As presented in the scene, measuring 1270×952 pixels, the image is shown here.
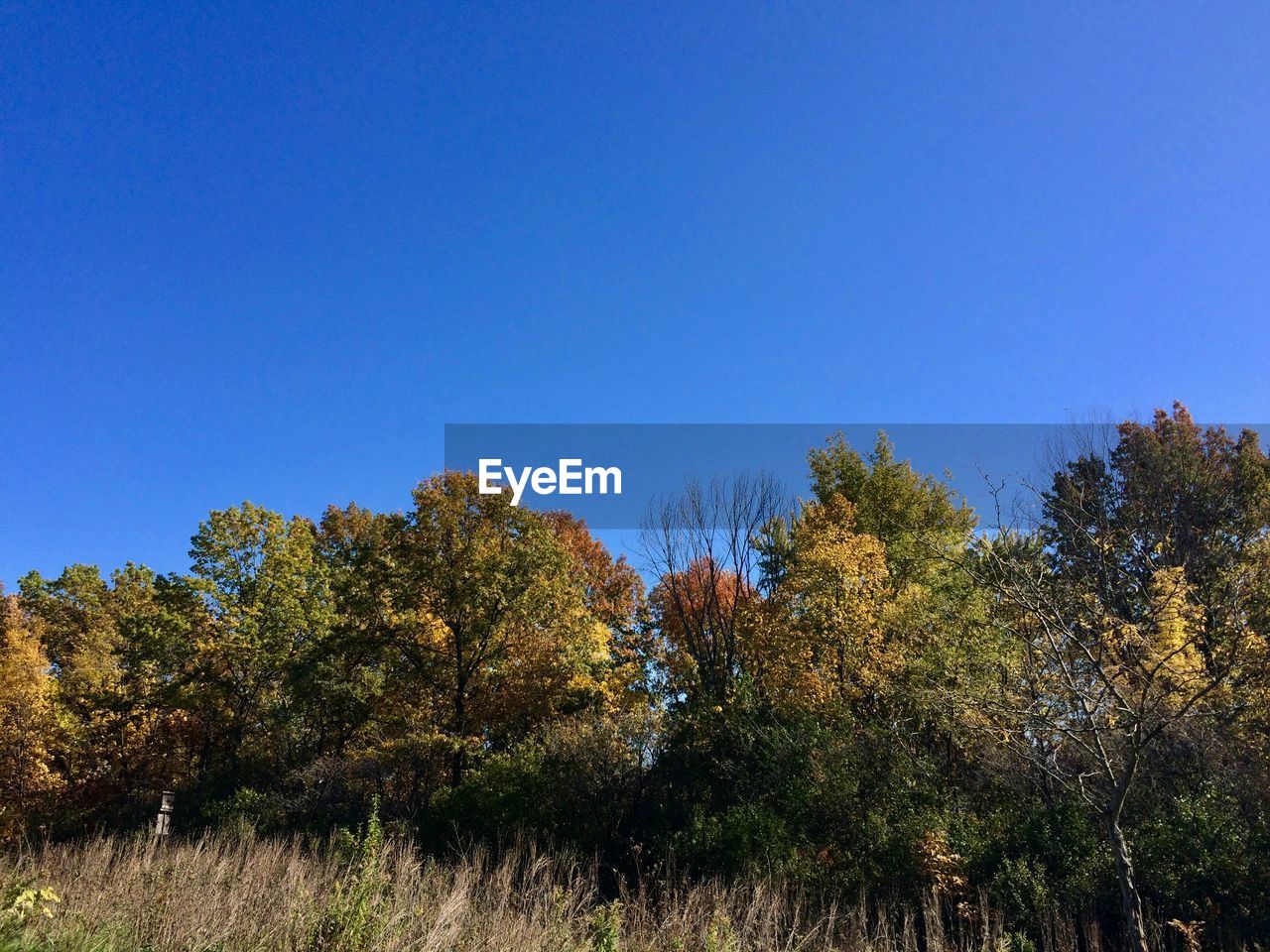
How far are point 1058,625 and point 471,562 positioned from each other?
16.5 meters

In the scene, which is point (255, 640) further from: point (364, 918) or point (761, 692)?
point (364, 918)

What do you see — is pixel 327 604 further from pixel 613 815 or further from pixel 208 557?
pixel 613 815

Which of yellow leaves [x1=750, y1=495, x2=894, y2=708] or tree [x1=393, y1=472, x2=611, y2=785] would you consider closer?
yellow leaves [x1=750, y1=495, x2=894, y2=708]

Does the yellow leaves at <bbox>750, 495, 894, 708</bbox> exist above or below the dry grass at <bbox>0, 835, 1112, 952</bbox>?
above

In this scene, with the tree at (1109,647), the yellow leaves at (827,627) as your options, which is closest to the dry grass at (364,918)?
the tree at (1109,647)

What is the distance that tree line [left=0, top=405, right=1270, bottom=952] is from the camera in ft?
35.1

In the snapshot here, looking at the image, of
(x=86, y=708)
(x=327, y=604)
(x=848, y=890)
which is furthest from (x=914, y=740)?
(x=86, y=708)

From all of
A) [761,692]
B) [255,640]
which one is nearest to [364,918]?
[761,692]

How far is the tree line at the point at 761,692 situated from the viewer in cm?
1069

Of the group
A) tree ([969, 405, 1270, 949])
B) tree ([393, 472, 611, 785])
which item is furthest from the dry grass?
tree ([393, 472, 611, 785])

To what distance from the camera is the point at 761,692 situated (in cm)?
1941

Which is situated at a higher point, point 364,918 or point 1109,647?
point 1109,647

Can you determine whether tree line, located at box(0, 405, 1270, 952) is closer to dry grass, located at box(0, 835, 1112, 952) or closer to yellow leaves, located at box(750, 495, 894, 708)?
yellow leaves, located at box(750, 495, 894, 708)

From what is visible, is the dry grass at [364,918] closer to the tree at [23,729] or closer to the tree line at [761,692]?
the tree line at [761,692]
